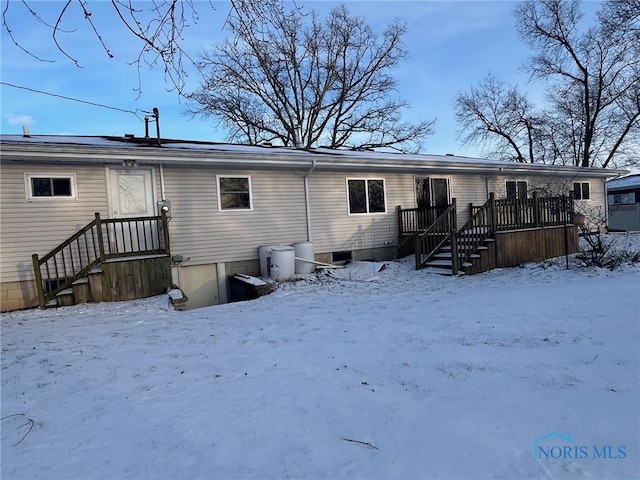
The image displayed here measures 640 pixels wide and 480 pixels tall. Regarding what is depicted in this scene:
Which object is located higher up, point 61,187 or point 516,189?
point 61,187

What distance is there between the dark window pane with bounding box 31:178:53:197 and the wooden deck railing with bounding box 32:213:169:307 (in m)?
1.06

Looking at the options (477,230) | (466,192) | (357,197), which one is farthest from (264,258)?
(466,192)

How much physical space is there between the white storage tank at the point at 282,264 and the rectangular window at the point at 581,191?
13.7 metres

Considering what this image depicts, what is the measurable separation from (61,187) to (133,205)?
1.37 metres

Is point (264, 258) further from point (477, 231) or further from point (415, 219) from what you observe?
point (477, 231)

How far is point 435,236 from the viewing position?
10.4 m

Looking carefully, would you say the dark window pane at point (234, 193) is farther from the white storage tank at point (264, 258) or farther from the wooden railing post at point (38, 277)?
the wooden railing post at point (38, 277)

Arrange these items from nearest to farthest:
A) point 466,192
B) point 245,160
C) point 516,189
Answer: point 245,160 < point 466,192 < point 516,189

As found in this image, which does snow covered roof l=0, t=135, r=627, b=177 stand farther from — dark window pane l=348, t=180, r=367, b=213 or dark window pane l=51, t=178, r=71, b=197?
dark window pane l=348, t=180, r=367, b=213

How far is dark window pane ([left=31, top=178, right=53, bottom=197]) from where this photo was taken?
768 centimetres

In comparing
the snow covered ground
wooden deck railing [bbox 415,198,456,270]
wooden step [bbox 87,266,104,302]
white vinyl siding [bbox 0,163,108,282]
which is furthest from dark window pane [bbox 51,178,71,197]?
wooden deck railing [bbox 415,198,456,270]

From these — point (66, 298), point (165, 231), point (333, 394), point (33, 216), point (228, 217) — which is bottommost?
point (333, 394)

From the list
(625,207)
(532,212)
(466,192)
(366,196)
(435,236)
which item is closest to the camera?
(435,236)

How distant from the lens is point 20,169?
754 centimetres
